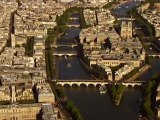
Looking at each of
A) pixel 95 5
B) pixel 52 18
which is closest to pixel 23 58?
pixel 52 18

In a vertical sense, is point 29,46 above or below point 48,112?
above

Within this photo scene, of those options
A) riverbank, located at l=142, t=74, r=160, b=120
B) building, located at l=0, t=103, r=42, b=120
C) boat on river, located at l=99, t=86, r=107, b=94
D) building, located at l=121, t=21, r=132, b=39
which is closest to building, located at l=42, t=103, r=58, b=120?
building, located at l=0, t=103, r=42, b=120

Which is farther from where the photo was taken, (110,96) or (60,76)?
(60,76)

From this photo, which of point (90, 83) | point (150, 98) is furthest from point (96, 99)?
point (150, 98)

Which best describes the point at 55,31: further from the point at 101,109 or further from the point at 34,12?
the point at 101,109

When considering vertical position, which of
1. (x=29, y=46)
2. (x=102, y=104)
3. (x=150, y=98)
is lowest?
(x=102, y=104)

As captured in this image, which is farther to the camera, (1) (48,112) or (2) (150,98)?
(2) (150,98)

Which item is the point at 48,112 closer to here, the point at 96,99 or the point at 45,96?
the point at 45,96

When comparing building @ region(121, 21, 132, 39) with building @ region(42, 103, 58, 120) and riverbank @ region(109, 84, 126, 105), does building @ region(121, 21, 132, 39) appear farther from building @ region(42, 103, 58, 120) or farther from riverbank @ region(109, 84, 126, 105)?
building @ region(42, 103, 58, 120)
